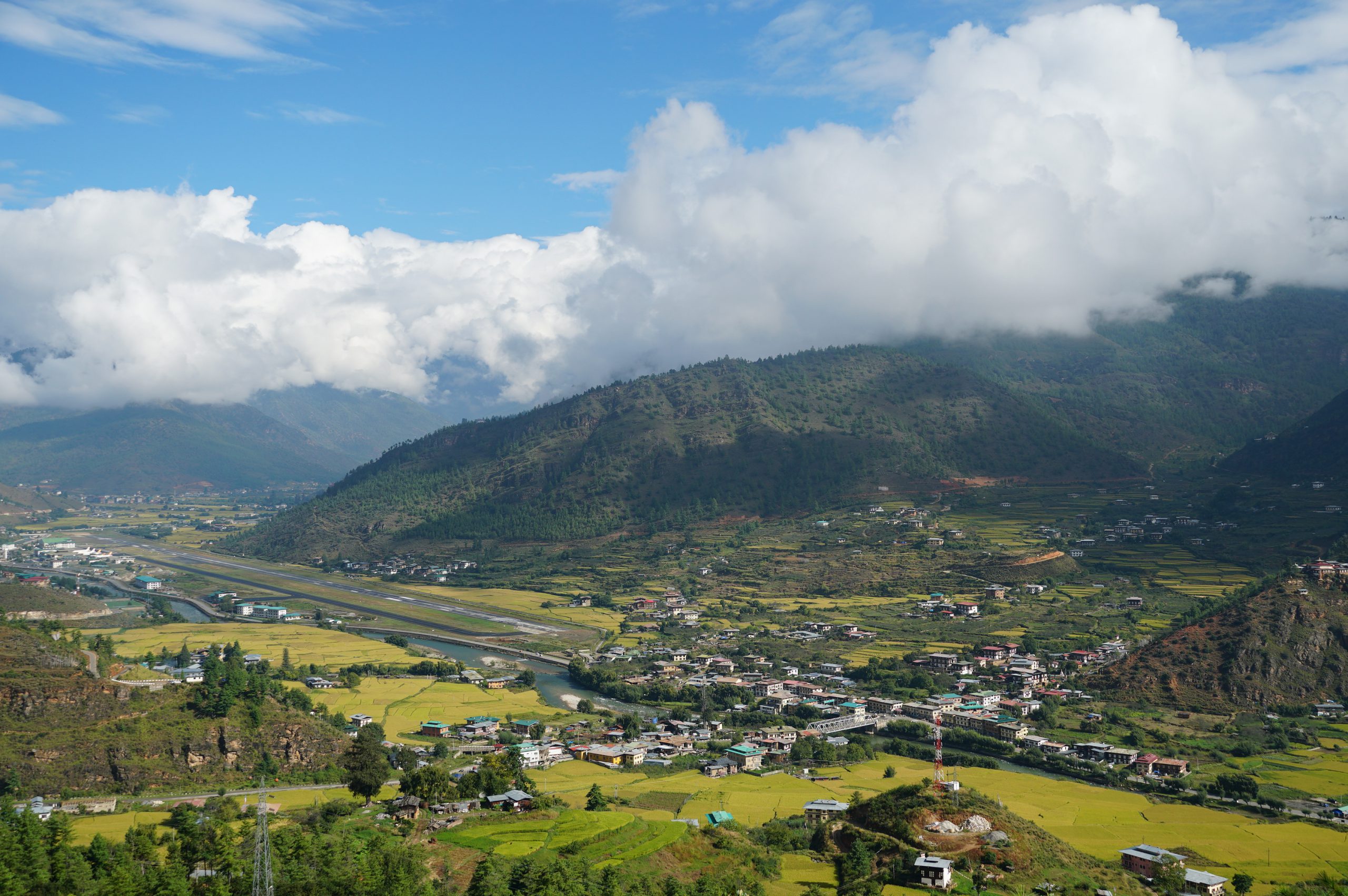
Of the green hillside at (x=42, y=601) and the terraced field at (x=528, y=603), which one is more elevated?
the green hillside at (x=42, y=601)

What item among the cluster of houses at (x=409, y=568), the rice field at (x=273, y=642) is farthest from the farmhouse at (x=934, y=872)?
the cluster of houses at (x=409, y=568)

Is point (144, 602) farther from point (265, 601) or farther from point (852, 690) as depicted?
point (852, 690)

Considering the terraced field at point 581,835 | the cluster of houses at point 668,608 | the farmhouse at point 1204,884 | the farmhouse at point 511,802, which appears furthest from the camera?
the cluster of houses at point 668,608

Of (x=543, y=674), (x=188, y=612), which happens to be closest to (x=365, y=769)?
(x=543, y=674)

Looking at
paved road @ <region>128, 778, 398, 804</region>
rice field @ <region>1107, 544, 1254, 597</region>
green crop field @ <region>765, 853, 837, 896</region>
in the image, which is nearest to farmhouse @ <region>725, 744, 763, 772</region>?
green crop field @ <region>765, 853, 837, 896</region>

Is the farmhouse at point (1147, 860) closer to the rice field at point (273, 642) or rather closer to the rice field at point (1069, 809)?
the rice field at point (1069, 809)

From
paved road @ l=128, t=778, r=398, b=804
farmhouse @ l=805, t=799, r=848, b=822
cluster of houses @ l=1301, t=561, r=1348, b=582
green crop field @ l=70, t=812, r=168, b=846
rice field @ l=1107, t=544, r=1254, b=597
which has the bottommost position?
paved road @ l=128, t=778, r=398, b=804

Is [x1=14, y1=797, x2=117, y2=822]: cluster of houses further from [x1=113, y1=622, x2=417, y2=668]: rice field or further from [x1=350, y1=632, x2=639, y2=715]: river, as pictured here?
[x1=113, y1=622, x2=417, y2=668]: rice field
